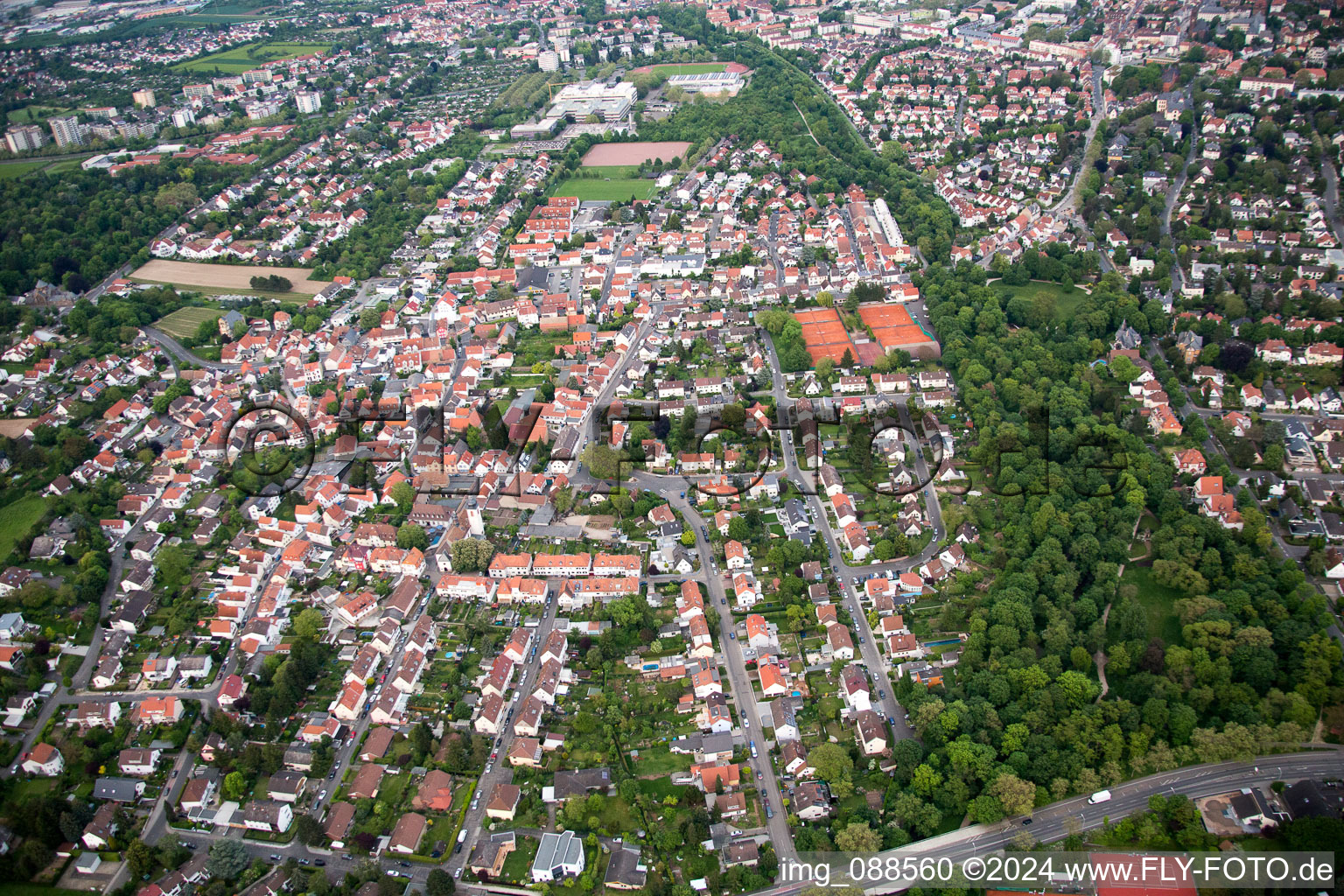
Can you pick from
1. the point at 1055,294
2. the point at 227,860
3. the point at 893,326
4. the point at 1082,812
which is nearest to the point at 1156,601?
the point at 1082,812

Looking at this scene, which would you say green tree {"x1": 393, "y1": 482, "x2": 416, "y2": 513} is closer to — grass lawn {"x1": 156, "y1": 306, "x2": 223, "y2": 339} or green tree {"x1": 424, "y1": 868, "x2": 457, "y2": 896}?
green tree {"x1": 424, "y1": 868, "x2": 457, "y2": 896}

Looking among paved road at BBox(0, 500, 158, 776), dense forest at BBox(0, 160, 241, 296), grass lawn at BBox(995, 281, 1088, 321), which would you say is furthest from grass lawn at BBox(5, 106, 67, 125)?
grass lawn at BBox(995, 281, 1088, 321)

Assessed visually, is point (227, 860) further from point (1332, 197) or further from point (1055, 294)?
point (1332, 197)

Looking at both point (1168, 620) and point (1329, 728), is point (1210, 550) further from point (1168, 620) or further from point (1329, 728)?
point (1329, 728)

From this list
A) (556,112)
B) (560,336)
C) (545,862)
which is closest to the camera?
(545,862)

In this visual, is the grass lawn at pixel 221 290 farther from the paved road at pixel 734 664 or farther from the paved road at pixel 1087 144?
the paved road at pixel 1087 144

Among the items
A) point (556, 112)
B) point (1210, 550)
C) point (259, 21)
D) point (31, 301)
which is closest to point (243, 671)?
point (1210, 550)

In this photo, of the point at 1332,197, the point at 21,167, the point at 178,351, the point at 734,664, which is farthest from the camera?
the point at 21,167
